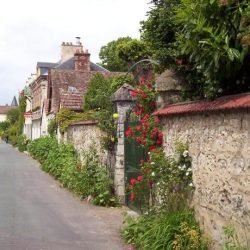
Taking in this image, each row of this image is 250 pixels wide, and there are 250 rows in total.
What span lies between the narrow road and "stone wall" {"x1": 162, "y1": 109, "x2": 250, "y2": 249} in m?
2.10

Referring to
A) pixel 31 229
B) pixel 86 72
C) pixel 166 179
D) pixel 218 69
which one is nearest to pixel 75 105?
pixel 86 72

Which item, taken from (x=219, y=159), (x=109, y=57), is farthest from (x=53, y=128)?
(x=109, y=57)

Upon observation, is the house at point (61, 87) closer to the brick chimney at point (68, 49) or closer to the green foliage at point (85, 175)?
the brick chimney at point (68, 49)

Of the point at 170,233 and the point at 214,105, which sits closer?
the point at 214,105

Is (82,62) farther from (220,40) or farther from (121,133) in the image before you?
(220,40)

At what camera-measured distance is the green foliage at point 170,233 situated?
707cm

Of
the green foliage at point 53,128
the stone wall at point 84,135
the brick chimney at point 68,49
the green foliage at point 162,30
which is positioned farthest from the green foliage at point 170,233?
the brick chimney at point 68,49

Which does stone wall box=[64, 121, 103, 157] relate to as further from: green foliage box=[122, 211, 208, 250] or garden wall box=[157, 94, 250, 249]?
garden wall box=[157, 94, 250, 249]

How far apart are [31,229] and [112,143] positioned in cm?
412

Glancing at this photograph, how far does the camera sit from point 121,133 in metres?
12.8

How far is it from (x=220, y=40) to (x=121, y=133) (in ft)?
22.6

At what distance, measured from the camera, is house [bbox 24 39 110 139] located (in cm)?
2875

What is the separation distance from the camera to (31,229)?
990 cm

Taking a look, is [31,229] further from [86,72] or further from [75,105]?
[86,72]
